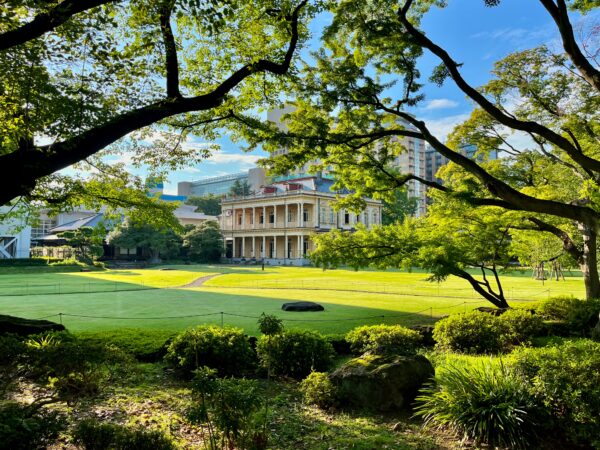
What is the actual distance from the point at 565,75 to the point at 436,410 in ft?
32.6

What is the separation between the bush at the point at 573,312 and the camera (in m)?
11.1

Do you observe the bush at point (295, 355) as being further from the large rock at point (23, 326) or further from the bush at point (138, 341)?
the large rock at point (23, 326)

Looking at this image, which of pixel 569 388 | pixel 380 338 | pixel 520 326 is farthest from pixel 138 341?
pixel 520 326

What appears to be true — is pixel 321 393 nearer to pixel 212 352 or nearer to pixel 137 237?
pixel 212 352

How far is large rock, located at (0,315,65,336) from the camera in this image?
369 inches

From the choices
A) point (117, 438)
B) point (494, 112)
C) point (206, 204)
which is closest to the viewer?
point (117, 438)

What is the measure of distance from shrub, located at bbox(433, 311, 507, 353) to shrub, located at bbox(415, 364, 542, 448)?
3784 millimetres

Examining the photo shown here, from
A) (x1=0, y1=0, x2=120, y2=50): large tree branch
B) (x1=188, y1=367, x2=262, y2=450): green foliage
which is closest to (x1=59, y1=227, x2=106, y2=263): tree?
(x1=0, y1=0, x2=120, y2=50): large tree branch

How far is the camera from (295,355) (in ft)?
26.3

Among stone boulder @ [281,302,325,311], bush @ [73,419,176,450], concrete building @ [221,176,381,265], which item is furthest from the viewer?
concrete building @ [221,176,381,265]

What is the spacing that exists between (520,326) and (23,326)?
1160 cm

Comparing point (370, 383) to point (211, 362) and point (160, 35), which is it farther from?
point (160, 35)

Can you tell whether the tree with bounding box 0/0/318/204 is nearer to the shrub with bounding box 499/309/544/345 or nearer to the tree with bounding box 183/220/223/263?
the shrub with bounding box 499/309/544/345

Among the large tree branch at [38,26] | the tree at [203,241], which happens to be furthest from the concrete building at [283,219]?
the large tree branch at [38,26]
